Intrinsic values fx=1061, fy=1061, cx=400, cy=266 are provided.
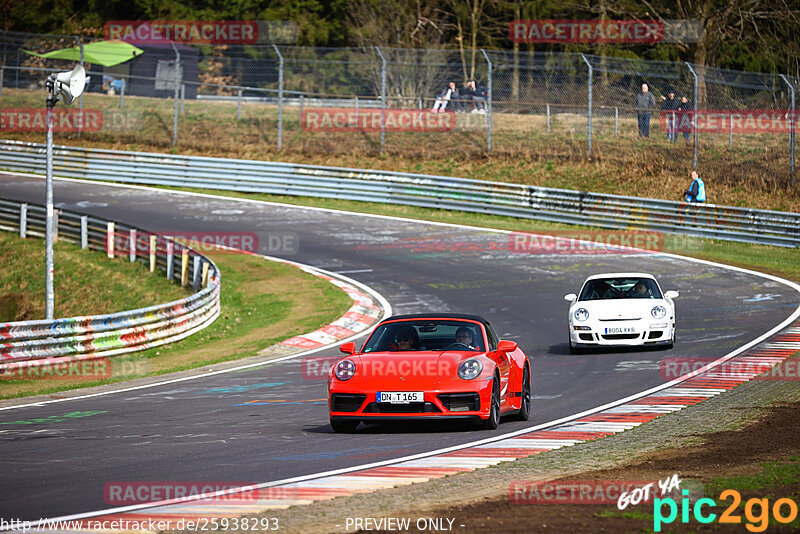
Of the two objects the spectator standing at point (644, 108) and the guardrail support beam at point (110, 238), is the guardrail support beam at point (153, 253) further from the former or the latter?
the spectator standing at point (644, 108)

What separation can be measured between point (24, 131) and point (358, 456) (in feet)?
128

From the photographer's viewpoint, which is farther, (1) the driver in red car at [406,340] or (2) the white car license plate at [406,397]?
(1) the driver in red car at [406,340]

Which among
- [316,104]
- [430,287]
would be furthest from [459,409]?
[316,104]

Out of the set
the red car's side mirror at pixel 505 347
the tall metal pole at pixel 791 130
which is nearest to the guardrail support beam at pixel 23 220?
the tall metal pole at pixel 791 130

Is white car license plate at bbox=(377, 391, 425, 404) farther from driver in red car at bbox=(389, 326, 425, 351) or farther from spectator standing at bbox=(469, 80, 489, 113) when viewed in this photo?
spectator standing at bbox=(469, 80, 489, 113)

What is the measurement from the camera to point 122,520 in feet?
22.3

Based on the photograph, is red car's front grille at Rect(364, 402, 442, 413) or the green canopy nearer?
red car's front grille at Rect(364, 402, 442, 413)

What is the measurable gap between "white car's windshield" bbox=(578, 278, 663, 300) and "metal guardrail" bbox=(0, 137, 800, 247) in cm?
1223

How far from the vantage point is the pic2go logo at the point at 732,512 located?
6137 mm

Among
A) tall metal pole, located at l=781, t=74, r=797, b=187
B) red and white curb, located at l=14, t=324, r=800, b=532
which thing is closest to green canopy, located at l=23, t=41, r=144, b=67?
tall metal pole, located at l=781, t=74, r=797, b=187

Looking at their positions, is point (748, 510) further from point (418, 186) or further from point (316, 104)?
point (316, 104)

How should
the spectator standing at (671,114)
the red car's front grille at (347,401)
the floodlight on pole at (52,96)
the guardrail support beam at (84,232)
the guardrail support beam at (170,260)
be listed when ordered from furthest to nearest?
the spectator standing at (671,114) → the guardrail support beam at (84,232) → the guardrail support beam at (170,260) → the floodlight on pole at (52,96) → the red car's front grille at (347,401)

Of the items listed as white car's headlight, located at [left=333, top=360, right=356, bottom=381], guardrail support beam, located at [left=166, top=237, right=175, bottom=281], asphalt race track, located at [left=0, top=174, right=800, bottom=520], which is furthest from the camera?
guardrail support beam, located at [left=166, top=237, right=175, bottom=281]

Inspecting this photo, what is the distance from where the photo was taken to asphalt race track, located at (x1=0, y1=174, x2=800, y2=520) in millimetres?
8844
